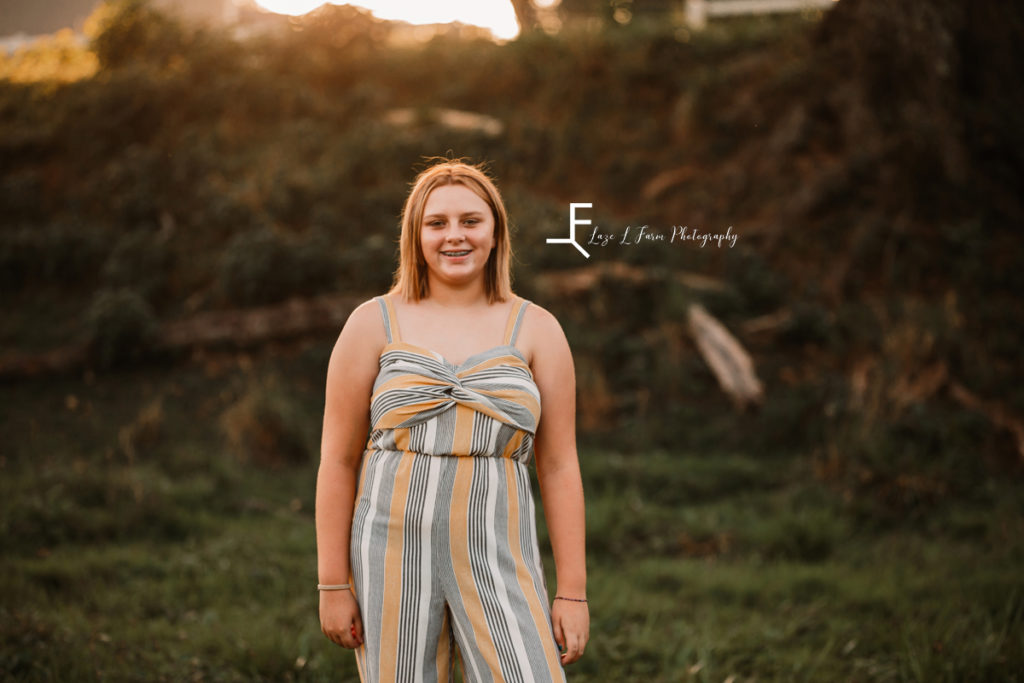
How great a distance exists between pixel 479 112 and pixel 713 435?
7.68m

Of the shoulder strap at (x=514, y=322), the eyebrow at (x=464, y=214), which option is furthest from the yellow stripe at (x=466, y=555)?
the eyebrow at (x=464, y=214)

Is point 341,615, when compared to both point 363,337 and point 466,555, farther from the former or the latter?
point 363,337

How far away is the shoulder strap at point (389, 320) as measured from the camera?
7.02 feet

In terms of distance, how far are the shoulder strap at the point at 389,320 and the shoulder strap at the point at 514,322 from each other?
298 millimetres

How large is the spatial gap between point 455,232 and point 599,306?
6.84 m

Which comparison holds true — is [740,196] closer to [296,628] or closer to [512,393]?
[296,628]

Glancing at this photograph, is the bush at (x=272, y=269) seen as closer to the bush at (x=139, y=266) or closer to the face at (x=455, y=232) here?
the bush at (x=139, y=266)

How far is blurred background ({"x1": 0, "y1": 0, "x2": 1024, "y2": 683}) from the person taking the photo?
425cm

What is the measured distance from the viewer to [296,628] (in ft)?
13.0

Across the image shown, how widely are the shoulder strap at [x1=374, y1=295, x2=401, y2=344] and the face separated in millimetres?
165

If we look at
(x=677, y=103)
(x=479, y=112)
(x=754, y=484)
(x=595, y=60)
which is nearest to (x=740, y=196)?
(x=677, y=103)

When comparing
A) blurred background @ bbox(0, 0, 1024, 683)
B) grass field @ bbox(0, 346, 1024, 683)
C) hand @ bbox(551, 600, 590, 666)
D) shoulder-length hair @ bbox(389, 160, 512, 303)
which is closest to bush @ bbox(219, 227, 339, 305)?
blurred background @ bbox(0, 0, 1024, 683)

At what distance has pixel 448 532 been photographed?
2.00 m

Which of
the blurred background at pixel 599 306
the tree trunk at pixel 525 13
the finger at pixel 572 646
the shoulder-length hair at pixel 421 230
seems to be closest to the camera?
the finger at pixel 572 646
